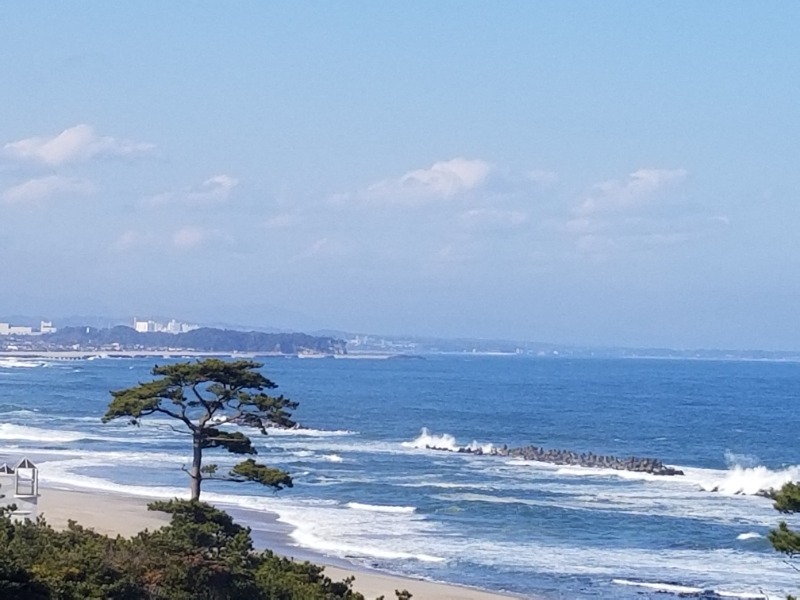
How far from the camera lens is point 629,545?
33438 mm

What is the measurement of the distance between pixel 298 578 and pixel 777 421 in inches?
3155

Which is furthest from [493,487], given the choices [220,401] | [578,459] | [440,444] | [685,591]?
[220,401]

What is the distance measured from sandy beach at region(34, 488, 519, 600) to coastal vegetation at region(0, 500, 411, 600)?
21.8 ft

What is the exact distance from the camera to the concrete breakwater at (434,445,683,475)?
186 ft

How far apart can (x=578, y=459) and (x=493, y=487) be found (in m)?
15.5

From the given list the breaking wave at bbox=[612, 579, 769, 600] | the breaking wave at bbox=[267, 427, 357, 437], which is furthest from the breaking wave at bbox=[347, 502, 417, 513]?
the breaking wave at bbox=[267, 427, 357, 437]

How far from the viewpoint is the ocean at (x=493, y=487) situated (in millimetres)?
29578

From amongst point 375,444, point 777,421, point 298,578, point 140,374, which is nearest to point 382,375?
point 140,374

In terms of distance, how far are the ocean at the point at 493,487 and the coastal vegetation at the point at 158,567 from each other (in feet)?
32.4

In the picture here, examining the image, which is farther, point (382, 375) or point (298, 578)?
point (382, 375)

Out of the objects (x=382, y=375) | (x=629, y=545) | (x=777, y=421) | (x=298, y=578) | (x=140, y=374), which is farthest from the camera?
(x=382, y=375)

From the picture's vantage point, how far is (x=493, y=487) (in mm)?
45781

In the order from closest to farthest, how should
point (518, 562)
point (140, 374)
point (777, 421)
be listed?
point (518, 562)
point (777, 421)
point (140, 374)

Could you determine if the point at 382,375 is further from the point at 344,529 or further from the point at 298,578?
the point at 298,578
